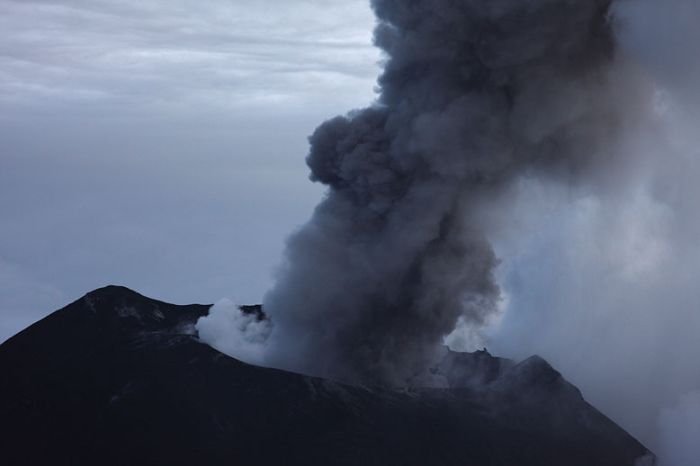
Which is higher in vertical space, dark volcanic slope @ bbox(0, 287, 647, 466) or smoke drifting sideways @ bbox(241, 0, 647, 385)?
smoke drifting sideways @ bbox(241, 0, 647, 385)

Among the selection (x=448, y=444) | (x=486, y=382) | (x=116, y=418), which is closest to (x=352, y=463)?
(x=448, y=444)

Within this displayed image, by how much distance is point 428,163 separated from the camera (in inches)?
3236

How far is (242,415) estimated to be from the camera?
258ft

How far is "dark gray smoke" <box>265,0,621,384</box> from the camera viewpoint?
8219cm

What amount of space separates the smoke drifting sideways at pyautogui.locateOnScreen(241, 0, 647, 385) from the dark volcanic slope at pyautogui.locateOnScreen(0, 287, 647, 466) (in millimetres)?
4000

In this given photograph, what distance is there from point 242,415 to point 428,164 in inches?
548

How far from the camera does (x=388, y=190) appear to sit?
82.9 m

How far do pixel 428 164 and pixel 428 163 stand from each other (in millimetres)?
131

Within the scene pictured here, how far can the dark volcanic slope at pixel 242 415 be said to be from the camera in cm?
7669

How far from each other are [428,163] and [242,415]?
1391 cm

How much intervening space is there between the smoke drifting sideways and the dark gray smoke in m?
0.06

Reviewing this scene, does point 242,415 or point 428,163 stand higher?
point 428,163

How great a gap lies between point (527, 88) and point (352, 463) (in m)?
18.9

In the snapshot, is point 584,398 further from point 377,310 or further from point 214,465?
point 214,465
